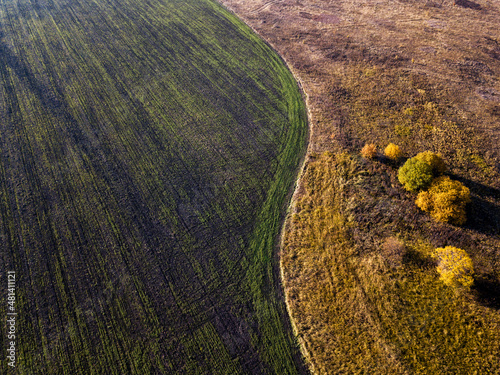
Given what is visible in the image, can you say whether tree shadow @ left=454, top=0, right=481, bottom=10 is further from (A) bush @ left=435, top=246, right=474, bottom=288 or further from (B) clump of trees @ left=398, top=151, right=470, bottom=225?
(A) bush @ left=435, top=246, right=474, bottom=288

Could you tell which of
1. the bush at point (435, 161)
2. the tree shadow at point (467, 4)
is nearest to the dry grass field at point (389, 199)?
the bush at point (435, 161)

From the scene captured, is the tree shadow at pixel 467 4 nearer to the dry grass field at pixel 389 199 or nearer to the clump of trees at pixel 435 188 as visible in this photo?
the dry grass field at pixel 389 199

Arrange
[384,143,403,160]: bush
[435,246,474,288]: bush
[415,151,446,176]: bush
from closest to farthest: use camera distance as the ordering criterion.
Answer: [435,246,474,288]: bush < [415,151,446,176]: bush < [384,143,403,160]: bush

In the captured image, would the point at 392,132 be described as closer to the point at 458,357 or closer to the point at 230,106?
the point at 230,106

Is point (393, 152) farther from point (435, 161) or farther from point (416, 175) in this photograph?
point (416, 175)

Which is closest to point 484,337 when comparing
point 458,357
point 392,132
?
point 458,357

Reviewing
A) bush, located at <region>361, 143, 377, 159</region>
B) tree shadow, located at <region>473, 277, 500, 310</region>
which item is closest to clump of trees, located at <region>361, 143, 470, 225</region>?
bush, located at <region>361, 143, 377, 159</region>
